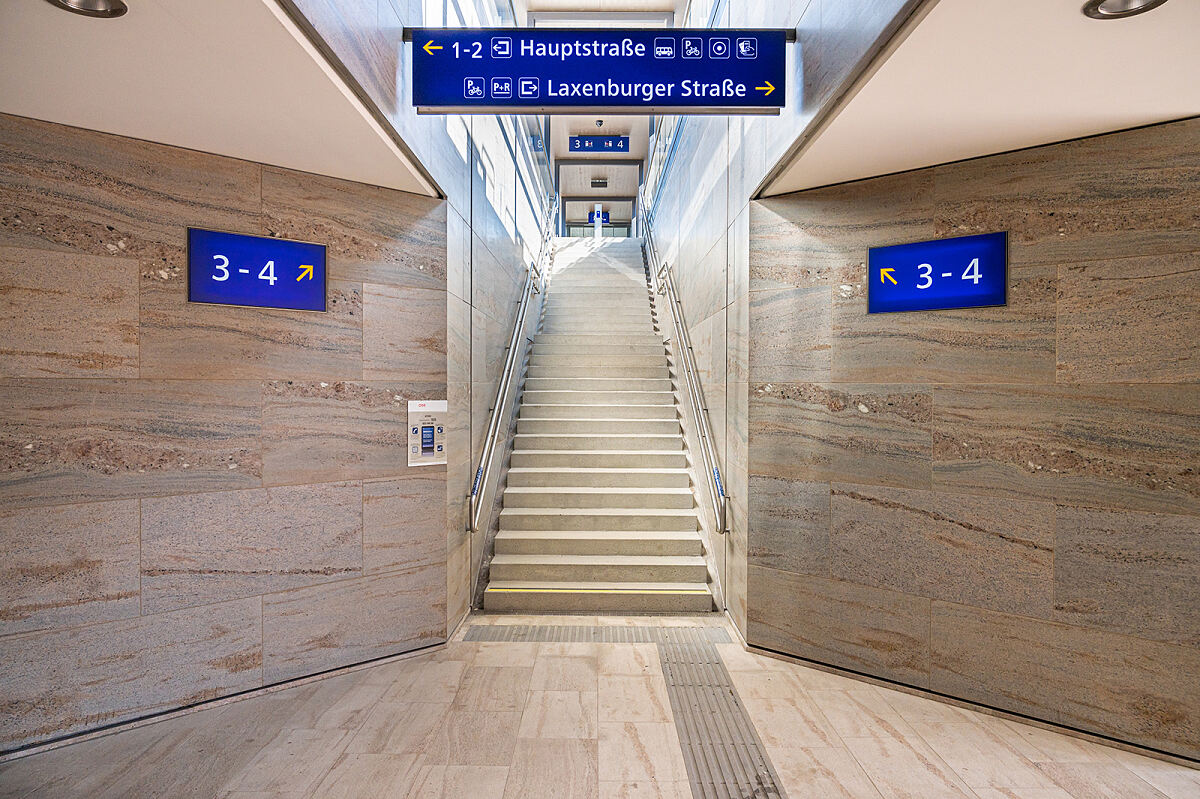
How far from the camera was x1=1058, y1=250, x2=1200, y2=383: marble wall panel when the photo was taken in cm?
271

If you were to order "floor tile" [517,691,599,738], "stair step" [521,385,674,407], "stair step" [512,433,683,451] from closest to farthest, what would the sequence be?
"floor tile" [517,691,599,738]
"stair step" [512,433,683,451]
"stair step" [521,385,674,407]

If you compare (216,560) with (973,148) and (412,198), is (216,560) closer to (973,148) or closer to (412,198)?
(412,198)

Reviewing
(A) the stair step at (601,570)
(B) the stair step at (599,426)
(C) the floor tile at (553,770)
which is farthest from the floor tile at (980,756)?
(B) the stair step at (599,426)

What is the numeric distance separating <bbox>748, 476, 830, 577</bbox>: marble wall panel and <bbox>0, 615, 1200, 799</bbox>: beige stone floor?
0.65 metres

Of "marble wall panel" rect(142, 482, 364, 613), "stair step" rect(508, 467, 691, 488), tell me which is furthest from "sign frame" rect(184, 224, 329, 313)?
"stair step" rect(508, 467, 691, 488)

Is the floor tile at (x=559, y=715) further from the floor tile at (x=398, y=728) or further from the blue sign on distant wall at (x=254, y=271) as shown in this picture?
the blue sign on distant wall at (x=254, y=271)

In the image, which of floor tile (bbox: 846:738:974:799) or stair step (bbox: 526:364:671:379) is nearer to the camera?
floor tile (bbox: 846:738:974:799)

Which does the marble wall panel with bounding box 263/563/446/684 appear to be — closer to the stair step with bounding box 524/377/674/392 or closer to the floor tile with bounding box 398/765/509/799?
the floor tile with bounding box 398/765/509/799

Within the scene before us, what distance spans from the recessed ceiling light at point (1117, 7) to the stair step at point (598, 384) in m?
4.91

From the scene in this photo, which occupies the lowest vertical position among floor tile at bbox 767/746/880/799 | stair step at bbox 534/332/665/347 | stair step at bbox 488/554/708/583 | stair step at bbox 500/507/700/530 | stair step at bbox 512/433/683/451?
floor tile at bbox 767/746/880/799

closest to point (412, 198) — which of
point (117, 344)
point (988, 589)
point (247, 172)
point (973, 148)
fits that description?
point (247, 172)

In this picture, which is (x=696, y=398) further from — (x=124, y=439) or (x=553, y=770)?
(x=124, y=439)

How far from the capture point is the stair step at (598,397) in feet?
21.3

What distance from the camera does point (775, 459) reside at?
3797 mm
